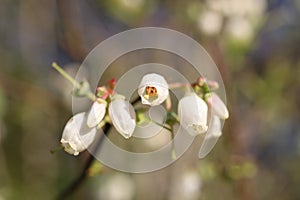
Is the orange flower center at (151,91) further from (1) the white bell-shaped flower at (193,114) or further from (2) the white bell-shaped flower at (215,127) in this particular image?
(2) the white bell-shaped flower at (215,127)

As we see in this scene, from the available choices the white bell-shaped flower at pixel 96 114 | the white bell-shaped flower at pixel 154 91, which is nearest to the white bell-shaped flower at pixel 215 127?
the white bell-shaped flower at pixel 154 91

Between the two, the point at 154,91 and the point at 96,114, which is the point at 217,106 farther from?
the point at 96,114

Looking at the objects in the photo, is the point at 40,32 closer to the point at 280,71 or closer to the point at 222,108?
the point at 280,71

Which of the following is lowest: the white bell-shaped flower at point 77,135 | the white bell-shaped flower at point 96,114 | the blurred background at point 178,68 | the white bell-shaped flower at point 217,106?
the blurred background at point 178,68

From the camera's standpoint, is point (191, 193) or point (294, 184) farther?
point (294, 184)

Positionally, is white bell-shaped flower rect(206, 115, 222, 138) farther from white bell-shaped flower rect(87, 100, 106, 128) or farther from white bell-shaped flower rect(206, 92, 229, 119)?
white bell-shaped flower rect(87, 100, 106, 128)

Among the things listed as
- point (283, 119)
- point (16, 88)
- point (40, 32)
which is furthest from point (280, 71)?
point (40, 32)

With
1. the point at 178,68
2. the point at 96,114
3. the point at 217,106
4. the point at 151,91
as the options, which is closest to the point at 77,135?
the point at 96,114
